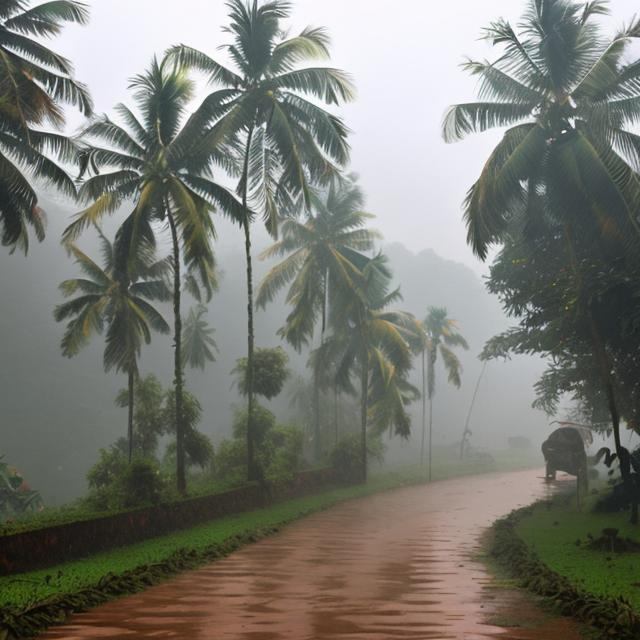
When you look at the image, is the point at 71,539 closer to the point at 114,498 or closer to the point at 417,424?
the point at 114,498

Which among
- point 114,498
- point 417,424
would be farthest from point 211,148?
point 417,424

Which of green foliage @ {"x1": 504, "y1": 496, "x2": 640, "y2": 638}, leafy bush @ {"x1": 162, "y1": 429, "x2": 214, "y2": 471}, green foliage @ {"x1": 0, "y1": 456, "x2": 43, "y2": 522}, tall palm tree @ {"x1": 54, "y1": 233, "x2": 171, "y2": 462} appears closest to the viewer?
green foliage @ {"x1": 504, "y1": 496, "x2": 640, "y2": 638}

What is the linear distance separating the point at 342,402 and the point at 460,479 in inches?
430

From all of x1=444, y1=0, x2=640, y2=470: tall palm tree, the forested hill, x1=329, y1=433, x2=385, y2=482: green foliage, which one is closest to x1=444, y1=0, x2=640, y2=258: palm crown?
x1=444, y1=0, x2=640, y2=470: tall palm tree

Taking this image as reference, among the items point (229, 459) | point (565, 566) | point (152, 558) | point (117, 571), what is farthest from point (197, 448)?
point (565, 566)

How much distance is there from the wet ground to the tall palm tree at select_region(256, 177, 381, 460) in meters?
12.3

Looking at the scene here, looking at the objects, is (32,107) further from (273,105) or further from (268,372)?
(268,372)

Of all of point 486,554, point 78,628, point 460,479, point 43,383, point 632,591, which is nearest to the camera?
point 78,628

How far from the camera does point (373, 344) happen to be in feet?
96.2

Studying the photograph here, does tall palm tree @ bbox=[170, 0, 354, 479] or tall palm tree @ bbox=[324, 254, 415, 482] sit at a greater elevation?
tall palm tree @ bbox=[170, 0, 354, 479]

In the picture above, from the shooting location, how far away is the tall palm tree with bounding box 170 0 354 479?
18250mm

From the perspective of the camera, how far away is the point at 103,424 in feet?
144

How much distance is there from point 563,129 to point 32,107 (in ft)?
37.6

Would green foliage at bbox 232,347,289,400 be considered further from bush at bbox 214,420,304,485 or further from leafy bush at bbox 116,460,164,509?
leafy bush at bbox 116,460,164,509
